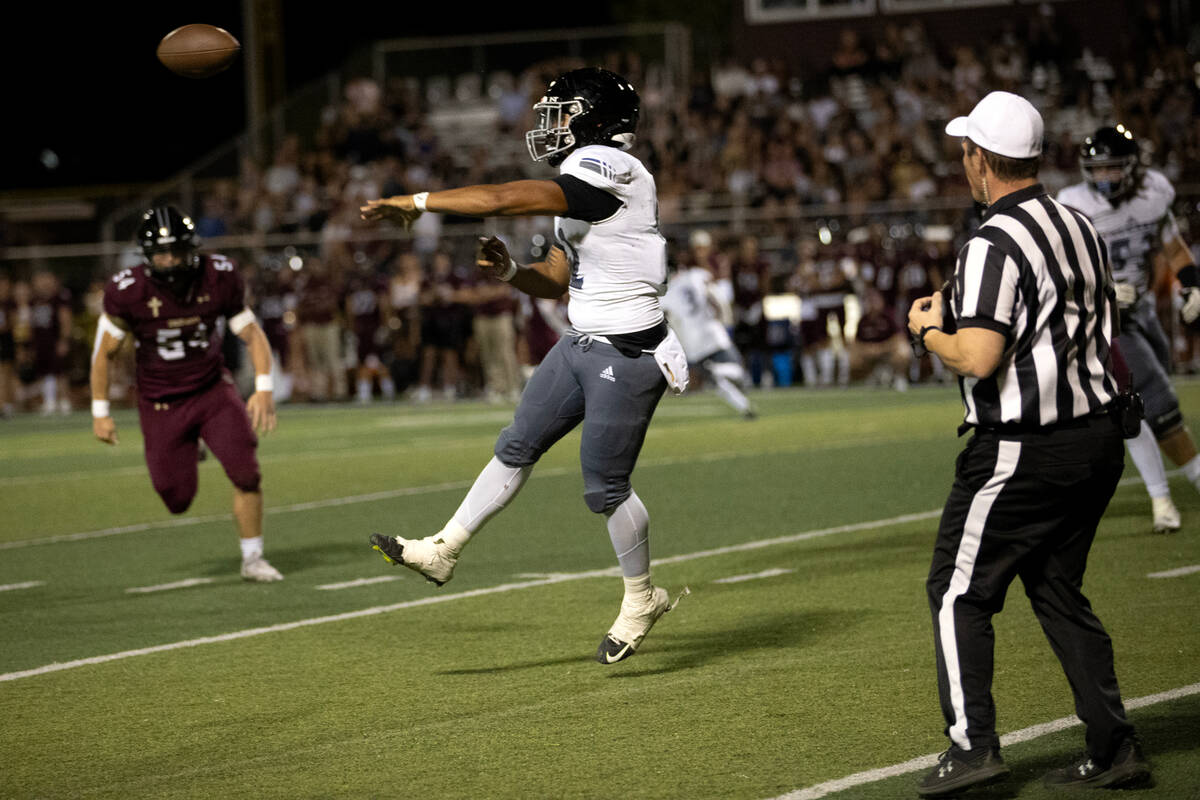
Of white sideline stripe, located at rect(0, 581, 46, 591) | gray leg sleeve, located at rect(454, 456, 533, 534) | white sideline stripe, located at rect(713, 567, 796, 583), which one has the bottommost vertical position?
white sideline stripe, located at rect(0, 581, 46, 591)

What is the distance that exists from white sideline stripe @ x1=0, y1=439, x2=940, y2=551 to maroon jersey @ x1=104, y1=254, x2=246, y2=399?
205 cm

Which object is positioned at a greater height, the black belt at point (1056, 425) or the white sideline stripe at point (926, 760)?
the black belt at point (1056, 425)

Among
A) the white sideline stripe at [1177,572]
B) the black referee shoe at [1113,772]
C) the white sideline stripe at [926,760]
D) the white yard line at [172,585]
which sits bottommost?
the white yard line at [172,585]

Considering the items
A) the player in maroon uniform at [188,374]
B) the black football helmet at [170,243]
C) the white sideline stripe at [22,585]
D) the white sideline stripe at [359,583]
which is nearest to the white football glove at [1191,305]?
the white sideline stripe at [359,583]

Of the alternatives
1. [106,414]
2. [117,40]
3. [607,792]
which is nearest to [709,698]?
[607,792]

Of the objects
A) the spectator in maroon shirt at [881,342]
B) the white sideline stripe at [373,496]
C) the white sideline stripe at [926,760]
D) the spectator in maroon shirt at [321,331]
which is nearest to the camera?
the white sideline stripe at [926,760]

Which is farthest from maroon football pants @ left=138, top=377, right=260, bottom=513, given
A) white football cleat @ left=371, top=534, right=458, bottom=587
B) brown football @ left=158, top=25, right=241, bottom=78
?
white football cleat @ left=371, top=534, right=458, bottom=587

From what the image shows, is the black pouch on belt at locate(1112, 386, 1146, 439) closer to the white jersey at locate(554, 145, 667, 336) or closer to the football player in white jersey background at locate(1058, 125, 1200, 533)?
the white jersey at locate(554, 145, 667, 336)

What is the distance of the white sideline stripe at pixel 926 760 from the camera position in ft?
13.0

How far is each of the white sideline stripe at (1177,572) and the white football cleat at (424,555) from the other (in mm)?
3078

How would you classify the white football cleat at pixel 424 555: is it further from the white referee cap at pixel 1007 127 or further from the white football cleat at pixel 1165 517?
the white football cleat at pixel 1165 517

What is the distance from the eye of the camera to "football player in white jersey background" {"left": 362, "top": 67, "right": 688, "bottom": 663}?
5367 mm

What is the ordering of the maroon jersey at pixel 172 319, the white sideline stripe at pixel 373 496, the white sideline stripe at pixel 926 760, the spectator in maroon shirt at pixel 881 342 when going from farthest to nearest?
the spectator in maroon shirt at pixel 881 342 < the white sideline stripe at pixel 373 496 < the maroon jersey at pixel 172 319 < the white sideline stripe at pixel 926 760

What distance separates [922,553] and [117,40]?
33714 millimetres
